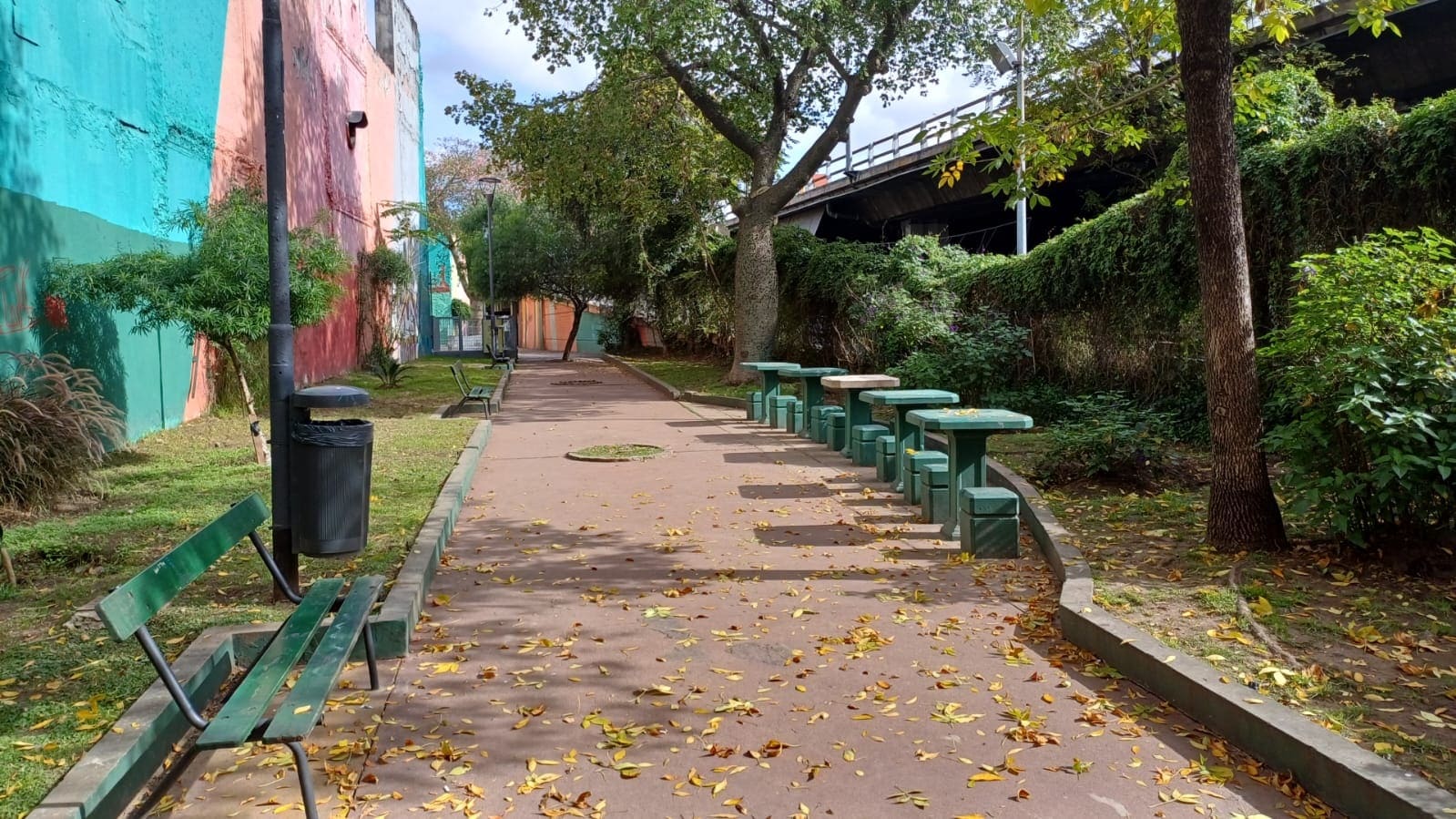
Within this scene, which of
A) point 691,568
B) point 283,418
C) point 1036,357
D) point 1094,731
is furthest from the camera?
point 1036,357

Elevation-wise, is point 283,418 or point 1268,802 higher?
point 283,418

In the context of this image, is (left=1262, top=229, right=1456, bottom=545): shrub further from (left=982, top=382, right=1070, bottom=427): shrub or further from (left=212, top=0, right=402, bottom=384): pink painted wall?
(left=212, top=0, right=402, bottom=384): pink painted wall

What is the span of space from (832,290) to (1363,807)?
16.6m

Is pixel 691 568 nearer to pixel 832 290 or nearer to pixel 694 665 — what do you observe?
pixel 694 665

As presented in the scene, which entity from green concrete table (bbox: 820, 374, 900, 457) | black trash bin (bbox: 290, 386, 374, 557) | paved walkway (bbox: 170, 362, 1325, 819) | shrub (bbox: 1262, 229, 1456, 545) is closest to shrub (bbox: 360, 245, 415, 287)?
green concrete table (bbox: 820, 374, 900, 457)

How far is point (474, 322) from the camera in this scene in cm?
6688

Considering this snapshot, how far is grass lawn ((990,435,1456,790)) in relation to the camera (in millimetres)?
3789

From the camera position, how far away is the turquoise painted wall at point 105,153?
30.3 feet

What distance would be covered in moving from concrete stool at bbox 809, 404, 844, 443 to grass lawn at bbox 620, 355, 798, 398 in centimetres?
516

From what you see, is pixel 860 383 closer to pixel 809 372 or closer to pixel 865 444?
pixel 865 444

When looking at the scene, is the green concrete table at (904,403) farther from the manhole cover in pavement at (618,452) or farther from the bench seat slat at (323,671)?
the bench seat slat at (323,671)

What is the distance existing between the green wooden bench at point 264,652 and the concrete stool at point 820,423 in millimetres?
8403

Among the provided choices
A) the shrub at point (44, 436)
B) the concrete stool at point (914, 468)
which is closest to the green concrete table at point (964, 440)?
the concrete stool at point (914, 468)

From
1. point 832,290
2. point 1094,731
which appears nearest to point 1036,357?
point 832,290
